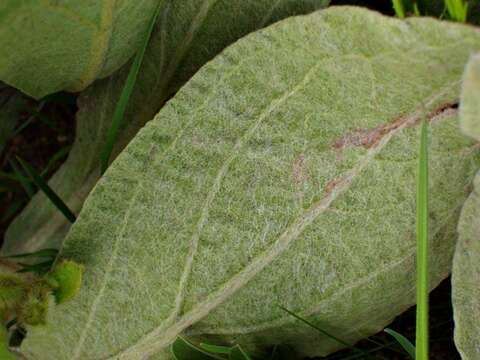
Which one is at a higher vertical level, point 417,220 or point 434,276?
point 417,220

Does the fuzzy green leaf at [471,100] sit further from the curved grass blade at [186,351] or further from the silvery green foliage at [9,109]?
the silvery green foliage at [9,109]

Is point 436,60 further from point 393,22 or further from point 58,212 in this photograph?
point 58,212

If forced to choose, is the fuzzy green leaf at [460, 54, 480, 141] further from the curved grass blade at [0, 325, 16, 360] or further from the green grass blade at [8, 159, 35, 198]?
the green grass blade at [8, 159, 35, 198]

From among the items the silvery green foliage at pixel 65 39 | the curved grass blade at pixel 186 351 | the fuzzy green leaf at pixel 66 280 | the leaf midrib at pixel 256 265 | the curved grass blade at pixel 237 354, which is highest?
the silvery green foliage at pixel 65 39

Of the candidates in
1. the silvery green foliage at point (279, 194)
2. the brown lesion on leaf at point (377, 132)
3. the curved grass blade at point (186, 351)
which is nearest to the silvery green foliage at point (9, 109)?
the silvery green foliage at point (279, 194)

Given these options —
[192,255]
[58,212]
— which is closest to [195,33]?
[192,255]

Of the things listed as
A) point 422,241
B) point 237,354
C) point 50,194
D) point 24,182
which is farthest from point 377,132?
point 24,182

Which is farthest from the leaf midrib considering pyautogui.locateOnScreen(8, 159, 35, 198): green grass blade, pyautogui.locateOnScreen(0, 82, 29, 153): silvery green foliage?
pyautogui.locateOnScreen(0, 82, 29, 153): silvery green foliage
